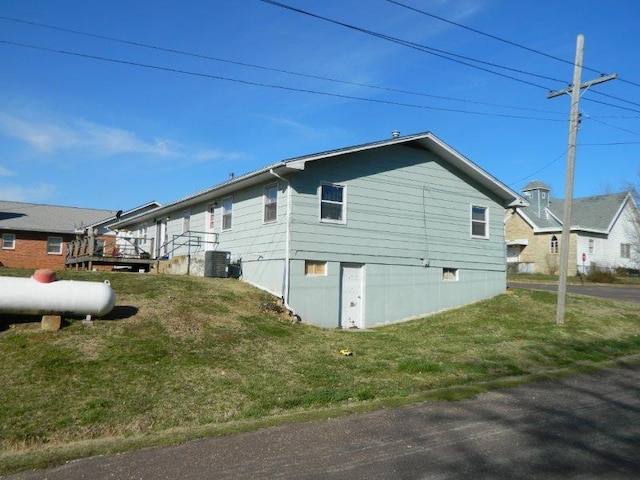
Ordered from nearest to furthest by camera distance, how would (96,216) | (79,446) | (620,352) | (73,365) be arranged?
(79,446) < (73,365) < (620,352) < (96,216)

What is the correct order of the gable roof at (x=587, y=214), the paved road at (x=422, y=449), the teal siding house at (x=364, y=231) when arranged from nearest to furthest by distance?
the paved road at (x=422, y=449), the teal siding house at (x=364, y=231), the gable roof at (x=587, y=214)

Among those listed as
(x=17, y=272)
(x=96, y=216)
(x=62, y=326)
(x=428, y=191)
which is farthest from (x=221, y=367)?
(x=96, y=216)

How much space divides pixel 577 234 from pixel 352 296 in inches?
1146

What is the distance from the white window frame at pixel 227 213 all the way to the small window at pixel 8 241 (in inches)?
987

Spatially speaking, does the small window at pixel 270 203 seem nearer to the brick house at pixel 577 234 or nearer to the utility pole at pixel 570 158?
the utility pole at pixel 570 158

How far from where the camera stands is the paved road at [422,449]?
5629 mm

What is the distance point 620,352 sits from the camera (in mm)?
12938

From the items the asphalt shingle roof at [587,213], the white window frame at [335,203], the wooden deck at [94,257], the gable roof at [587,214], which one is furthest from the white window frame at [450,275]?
the asphalt shingle roof at [587,213]

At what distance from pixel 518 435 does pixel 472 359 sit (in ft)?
15.5

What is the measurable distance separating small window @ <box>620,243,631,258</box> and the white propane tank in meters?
43.4

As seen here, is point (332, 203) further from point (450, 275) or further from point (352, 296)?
point (450, 275)

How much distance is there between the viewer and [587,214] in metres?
43.2

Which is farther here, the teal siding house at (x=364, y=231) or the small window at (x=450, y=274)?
the small window at (x=450, y=274)

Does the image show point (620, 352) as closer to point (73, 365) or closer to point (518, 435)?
point (518, 435)
